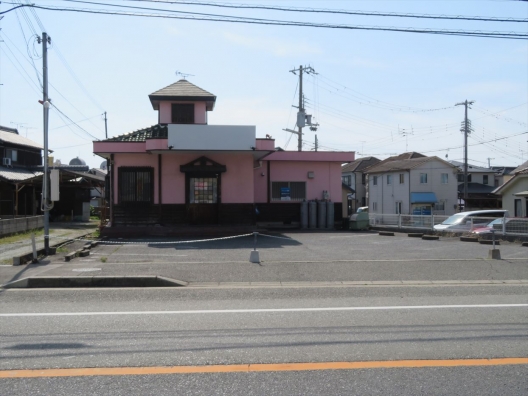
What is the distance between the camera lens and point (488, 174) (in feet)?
208

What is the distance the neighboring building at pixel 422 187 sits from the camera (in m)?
51.3

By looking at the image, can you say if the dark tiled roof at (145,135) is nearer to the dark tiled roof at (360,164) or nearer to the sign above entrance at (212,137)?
the sign above entrance at (212,137)

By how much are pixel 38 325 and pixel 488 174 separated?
6392 cm

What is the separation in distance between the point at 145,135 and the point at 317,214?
9210 millimetres

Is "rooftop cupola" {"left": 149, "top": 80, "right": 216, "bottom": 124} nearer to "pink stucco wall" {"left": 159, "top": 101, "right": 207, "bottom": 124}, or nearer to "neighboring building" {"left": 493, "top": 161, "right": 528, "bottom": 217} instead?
"pink stucco wall" {"left": 159, "top": 101, "right": 207, "bottom": 124}

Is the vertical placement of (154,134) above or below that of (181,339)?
above

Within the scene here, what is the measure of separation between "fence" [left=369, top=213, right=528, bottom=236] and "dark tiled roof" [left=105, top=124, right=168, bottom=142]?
→ 11971mm

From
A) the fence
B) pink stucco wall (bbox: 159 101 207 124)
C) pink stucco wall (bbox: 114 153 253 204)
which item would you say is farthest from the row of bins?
pink stucco wall (bbox: 159 101 207 124)

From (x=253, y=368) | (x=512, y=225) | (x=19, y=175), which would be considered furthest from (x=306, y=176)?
(x=253, y=368)

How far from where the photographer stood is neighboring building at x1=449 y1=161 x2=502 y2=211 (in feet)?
185

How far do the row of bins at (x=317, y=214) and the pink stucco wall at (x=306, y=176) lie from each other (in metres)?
1.06

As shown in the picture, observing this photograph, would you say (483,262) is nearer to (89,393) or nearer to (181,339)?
(181,339)

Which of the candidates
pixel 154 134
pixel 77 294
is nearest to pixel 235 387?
pixel 77 294

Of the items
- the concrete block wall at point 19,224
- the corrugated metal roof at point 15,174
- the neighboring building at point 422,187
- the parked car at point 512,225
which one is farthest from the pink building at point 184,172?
the neighboring building at point 422,187
